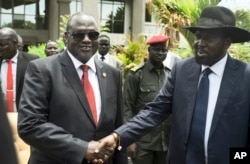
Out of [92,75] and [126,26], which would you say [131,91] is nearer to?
[92,75]

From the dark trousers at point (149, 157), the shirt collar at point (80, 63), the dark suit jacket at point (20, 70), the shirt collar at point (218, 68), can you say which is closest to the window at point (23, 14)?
the dark suit jacket at point (20, 70)

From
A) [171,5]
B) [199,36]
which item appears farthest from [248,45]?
[199,36]

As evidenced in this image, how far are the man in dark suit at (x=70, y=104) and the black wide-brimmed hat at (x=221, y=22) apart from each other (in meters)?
0.83

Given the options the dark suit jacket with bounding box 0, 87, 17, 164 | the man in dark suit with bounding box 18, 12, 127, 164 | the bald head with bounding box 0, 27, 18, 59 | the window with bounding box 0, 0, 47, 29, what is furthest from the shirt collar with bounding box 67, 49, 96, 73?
the window with bounding box 0, 0, 47, 29

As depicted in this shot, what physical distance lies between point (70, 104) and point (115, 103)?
16.6 inches

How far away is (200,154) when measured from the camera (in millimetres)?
3758

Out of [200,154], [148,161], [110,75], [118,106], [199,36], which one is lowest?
[148,161]

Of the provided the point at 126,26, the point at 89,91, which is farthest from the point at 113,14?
the point at 89,91

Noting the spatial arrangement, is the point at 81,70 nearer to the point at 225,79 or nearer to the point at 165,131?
the point at 225,79

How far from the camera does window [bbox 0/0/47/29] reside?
109 feet

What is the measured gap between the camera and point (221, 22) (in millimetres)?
3887

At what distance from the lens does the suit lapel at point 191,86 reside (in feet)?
12.5

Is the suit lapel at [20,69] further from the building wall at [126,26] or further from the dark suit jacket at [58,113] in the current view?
the building wall at [126,26]

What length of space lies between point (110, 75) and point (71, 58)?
35 cm
